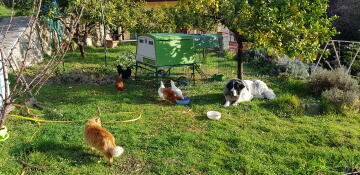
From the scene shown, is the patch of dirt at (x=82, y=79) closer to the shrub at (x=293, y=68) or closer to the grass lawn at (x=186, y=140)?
the grass lawn at (x=186, y=140)

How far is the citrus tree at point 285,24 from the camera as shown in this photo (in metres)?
7.36

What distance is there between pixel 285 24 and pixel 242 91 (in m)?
1.97

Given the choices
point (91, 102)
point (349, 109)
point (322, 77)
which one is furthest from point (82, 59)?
point (349, 109)

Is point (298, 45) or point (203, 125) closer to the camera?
point (203, 125)

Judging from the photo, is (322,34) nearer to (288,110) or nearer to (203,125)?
(288,110)

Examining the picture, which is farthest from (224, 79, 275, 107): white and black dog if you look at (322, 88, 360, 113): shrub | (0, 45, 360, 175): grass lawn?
(322, 88, 360, 113): shrub

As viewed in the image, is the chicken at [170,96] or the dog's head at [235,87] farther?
the chicken at [170,96]

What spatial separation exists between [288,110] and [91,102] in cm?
487

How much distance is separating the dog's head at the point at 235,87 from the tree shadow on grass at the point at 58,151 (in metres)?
3.85

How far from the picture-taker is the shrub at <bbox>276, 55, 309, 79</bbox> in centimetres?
1054

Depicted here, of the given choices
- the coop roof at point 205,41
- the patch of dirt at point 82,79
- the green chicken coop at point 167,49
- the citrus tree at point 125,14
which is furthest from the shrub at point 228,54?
the patch of dirt at point 82,79

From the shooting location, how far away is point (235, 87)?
7.55 meters

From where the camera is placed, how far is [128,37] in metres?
22.2

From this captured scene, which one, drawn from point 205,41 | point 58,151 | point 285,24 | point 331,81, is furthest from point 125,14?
point 58,151
